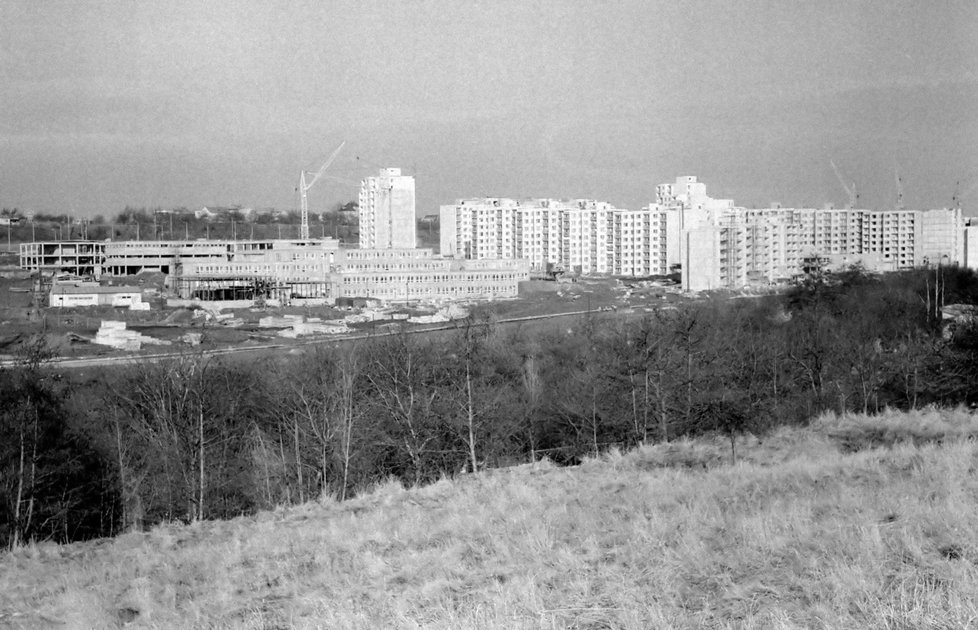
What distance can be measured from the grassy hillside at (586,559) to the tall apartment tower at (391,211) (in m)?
62.9

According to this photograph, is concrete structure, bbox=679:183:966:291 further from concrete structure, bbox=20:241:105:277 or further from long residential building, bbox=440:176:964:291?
concrete structure, bbox=20:241:105:277

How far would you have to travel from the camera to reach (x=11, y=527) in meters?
11.2

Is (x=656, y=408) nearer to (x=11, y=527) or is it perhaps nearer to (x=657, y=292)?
(x=11, y=527)

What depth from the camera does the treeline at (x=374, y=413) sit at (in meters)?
12.7

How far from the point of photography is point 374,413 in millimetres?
16234

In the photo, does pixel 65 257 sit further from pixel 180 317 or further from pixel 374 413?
pixel 374 413

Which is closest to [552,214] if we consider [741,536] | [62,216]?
[62,216]

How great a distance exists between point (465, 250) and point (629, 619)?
71012 millimetres

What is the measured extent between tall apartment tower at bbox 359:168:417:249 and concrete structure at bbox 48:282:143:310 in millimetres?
25190

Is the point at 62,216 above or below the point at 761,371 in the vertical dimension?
above

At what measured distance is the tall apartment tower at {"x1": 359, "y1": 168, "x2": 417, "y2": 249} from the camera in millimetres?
70312

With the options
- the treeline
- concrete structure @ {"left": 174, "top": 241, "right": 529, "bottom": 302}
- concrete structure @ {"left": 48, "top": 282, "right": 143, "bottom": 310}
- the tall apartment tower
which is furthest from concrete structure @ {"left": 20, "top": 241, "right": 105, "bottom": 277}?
the treeline

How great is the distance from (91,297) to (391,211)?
28.0m

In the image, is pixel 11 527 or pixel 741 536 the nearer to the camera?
Result: pixel 741 536
